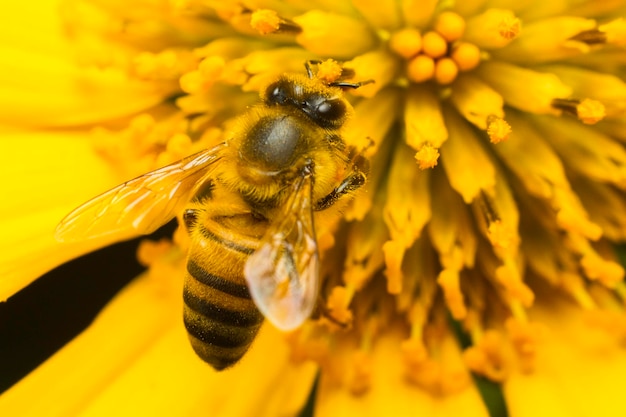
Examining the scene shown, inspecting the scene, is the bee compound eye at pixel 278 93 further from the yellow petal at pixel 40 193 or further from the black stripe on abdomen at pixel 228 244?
the yellow petal at pixel 40 193

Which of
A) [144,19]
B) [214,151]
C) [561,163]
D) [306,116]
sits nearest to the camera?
[306,116]

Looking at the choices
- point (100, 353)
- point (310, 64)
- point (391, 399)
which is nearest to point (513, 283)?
point (391, 399)

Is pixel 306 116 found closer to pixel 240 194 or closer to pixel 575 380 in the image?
pixel 240 194

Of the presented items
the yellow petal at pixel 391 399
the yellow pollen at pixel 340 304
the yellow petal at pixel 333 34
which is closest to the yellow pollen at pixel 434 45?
the yellow petal at pixel 333 34

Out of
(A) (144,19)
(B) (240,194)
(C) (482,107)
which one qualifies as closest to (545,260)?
(C) (482,107)

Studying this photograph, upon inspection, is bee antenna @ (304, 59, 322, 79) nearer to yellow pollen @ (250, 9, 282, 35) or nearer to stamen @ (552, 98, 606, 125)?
yellow pollen @ (250, 9, 282, 35)

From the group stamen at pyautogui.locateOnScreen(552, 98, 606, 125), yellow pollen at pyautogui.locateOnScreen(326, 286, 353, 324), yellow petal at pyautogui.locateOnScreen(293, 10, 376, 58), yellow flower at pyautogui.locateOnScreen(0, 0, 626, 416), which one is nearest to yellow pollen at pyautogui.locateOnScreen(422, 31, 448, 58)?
yellow flower at pyautogui.locateOnScreen(0, 0, 626, 416)
